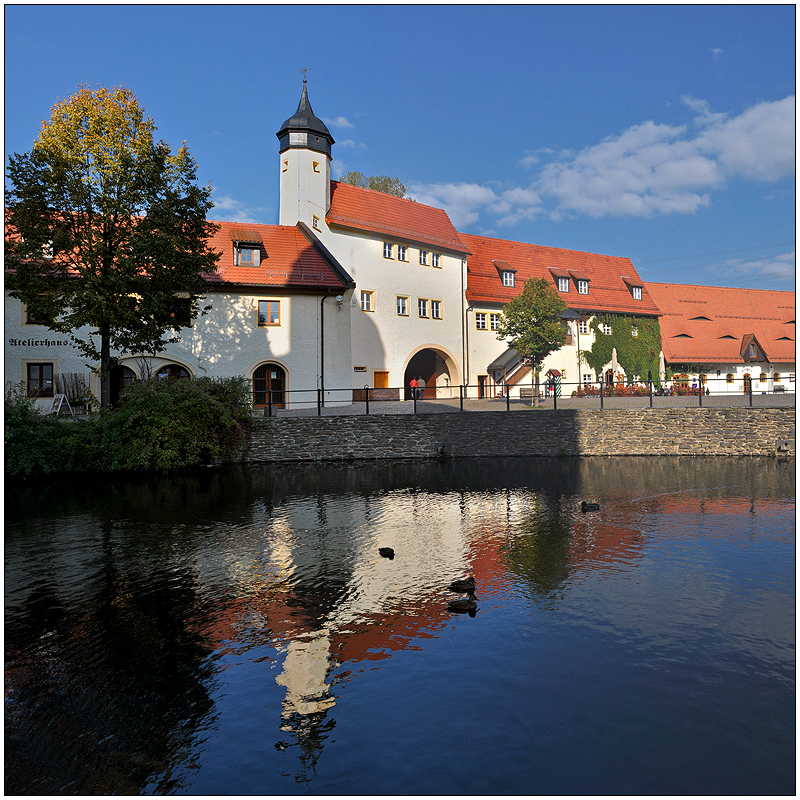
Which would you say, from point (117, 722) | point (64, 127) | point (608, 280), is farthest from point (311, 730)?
point (608, 280)

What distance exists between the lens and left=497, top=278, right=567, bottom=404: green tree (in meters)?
36.6

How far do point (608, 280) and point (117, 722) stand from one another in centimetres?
5140

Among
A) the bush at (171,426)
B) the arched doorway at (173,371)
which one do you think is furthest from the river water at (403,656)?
the arched doorway at (173,371)

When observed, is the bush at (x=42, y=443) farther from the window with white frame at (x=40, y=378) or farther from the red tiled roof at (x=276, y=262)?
the red tiled roof at (x=276, y=262)

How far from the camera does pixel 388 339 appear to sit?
3597 cm

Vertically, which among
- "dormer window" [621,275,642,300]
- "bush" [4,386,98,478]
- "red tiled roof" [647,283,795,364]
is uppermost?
"dormer window" [621,275,642,300]

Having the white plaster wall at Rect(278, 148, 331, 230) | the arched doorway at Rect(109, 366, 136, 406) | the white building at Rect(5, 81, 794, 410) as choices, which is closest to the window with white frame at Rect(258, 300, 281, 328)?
the white building at Rect(5, 81, 794, 410)

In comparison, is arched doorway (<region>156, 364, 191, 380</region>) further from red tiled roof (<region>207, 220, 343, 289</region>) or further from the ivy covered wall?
the ivy covered wall

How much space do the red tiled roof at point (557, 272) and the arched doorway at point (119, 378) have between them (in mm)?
23588

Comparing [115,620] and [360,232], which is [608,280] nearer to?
[360,232]

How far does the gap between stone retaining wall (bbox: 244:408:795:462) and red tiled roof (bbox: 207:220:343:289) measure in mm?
9558

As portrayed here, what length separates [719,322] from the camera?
51.8 meters

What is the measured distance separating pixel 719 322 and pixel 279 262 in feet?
129

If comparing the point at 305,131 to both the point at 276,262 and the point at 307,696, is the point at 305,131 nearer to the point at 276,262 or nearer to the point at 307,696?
the point at 276,262
